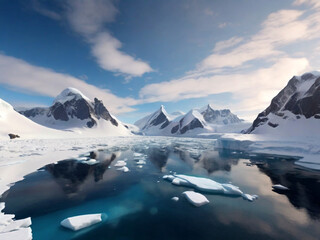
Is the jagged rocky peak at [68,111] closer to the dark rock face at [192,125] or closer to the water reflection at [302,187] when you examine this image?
the dark rock face at [192,125]

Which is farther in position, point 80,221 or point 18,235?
point 80,221

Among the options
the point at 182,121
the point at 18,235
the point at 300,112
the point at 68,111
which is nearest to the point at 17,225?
the point at 18,235

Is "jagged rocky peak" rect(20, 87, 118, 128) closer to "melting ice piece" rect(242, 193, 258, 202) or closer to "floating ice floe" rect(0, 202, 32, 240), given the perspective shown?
"floating ice floe" rect(0, 202, 32, 240)

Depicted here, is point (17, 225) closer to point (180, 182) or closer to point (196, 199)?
point (196, 199)

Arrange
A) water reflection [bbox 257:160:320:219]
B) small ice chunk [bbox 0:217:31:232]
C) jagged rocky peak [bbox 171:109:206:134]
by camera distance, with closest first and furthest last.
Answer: small ice chunk [bbox 0:217:31:232] → water reflection [bbox 257:160:320:219] → jagged rocky peak [bbox 171:109:206:134]

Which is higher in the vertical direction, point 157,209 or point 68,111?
point 68,111

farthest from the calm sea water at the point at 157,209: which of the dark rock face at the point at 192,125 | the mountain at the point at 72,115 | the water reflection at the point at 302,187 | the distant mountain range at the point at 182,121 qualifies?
the dark rock face at the point at 192,125

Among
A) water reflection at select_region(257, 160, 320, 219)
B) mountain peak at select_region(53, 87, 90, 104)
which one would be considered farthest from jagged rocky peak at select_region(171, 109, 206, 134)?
water reflection at select_region(257, 160, 320, 219)
